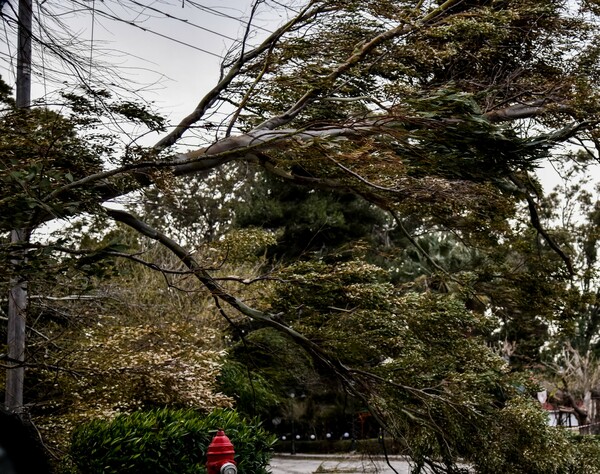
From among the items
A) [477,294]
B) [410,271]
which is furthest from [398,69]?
[410,271]

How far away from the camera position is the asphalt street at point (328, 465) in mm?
18234

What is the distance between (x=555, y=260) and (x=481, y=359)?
278cm

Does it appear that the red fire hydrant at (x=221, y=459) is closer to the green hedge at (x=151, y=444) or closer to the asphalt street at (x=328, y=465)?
the green hedge at (x=151, y=444)

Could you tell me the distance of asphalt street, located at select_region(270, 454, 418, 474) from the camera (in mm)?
18234

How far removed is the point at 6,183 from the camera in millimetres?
5520

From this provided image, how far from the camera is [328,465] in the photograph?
21.4m

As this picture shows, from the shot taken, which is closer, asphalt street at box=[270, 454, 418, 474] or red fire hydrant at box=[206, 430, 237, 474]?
red fire hydrant at box=[206, 430, 237, 474]

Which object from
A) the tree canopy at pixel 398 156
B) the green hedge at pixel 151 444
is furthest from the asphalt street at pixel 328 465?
the green hedge at pixel 151 444

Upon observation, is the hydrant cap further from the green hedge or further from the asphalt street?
the asphalt street

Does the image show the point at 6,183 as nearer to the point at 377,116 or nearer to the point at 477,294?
the point at 377,116

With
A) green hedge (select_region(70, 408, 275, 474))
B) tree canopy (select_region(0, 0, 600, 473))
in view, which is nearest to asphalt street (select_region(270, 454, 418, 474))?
tree canopy (select_region(0, 0, 600, 473))

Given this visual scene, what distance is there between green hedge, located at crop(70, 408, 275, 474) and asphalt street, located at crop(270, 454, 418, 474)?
27.4 ft

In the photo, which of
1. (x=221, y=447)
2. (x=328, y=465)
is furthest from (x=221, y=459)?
(x=328, y=465)

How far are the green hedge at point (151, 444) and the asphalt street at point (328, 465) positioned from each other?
27.4 feet
